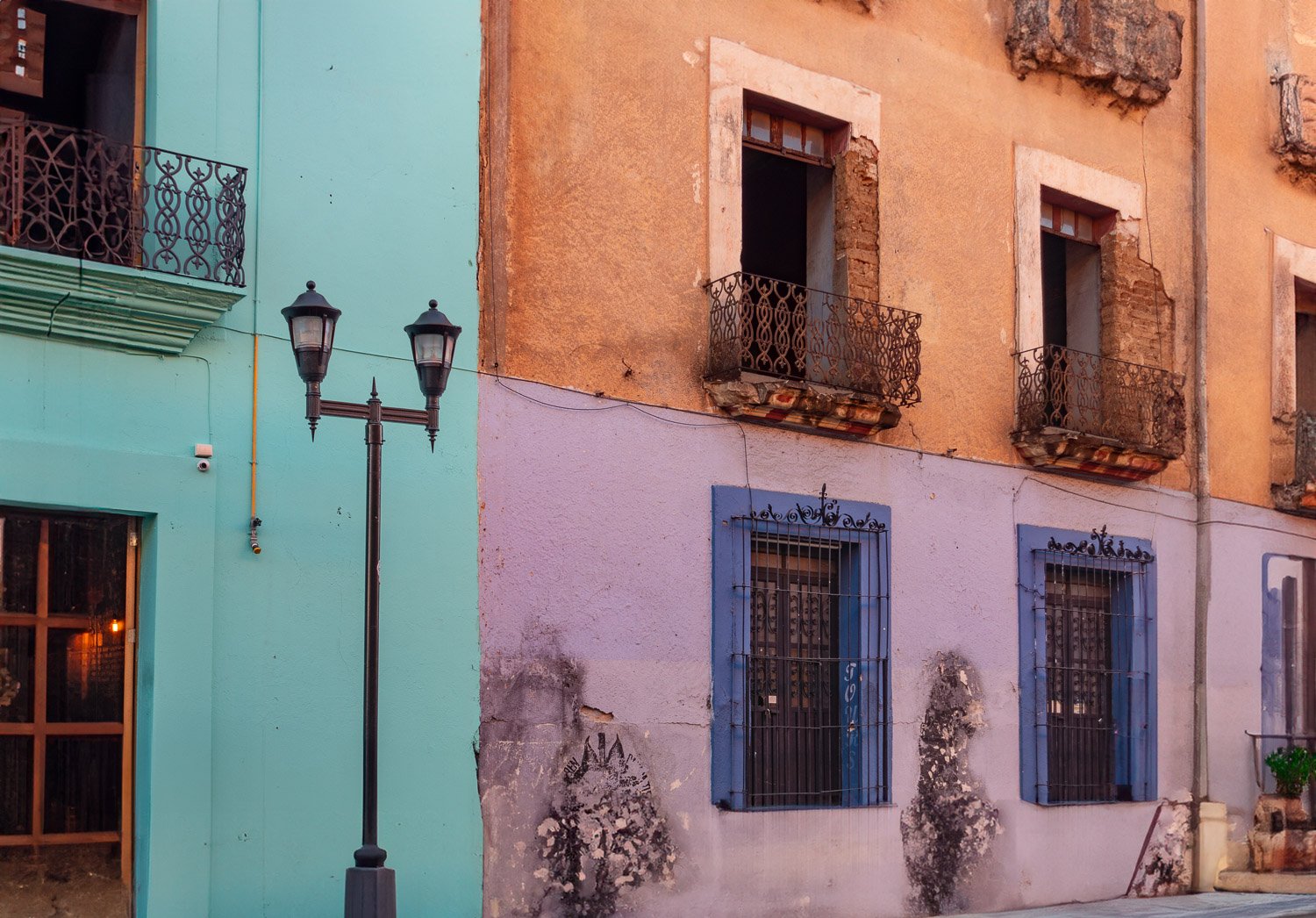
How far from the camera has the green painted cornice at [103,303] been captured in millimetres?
7910

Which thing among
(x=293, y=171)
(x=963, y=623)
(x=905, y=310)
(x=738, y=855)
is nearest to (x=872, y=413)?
(x=905, y=310)

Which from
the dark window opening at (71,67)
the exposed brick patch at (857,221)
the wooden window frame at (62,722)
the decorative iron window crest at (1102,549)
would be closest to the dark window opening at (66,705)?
the wooden window frame at (62,722)

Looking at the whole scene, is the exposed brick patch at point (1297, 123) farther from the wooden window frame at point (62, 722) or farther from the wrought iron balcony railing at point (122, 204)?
the wooden window frame at point (62, 722)

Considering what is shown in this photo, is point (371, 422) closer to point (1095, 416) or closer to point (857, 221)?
point (857, 221)

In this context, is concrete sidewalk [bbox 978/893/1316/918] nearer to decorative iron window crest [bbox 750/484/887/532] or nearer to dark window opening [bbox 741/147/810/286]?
decorative iron window crest [bbox 750/484/887/532]

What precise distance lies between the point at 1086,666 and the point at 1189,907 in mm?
1832

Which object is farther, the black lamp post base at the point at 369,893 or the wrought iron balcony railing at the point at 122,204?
the wrought iron balcony railing at the point at 122,204

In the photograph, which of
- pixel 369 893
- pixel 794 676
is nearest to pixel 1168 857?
pixel 794 676

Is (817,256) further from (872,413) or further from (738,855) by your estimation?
(738,855)

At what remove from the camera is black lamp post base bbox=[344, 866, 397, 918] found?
24.5 feet

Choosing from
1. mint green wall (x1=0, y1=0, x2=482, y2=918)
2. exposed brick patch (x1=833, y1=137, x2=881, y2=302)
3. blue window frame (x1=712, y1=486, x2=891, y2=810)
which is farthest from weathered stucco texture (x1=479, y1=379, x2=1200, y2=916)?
exposed brick patch (x1=833, y1=137, x2=881, y2=302)

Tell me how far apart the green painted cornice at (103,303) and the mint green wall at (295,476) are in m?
0.12

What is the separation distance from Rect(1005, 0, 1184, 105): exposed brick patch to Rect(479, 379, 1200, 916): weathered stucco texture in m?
3.11

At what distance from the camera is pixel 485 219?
970cm
